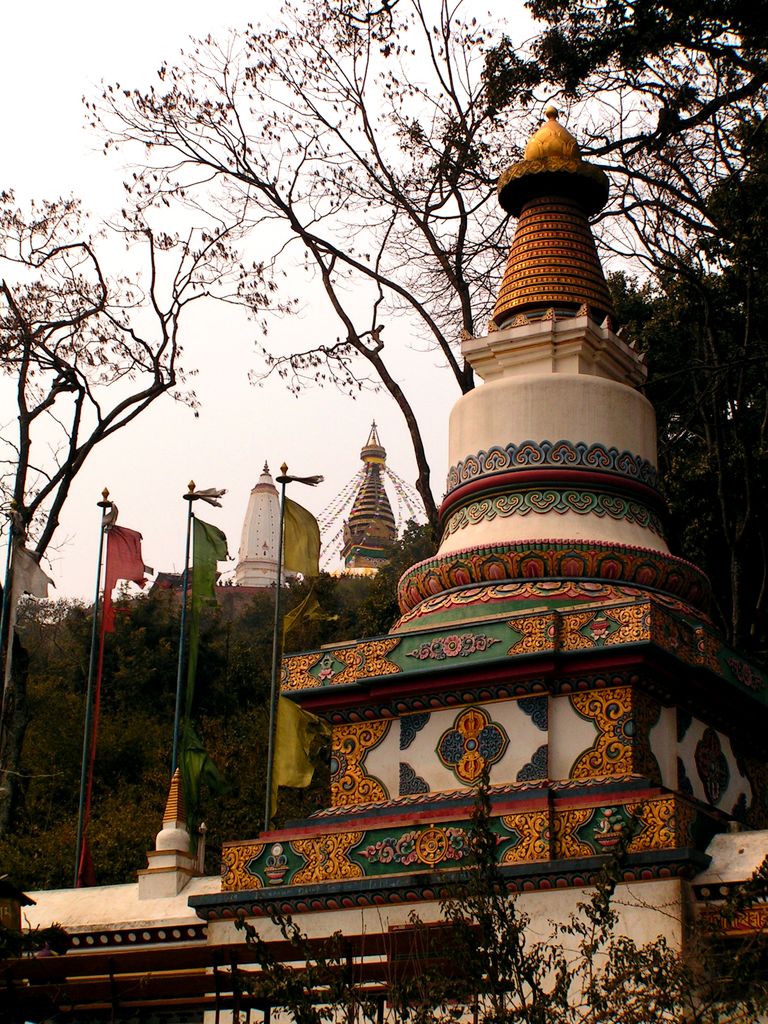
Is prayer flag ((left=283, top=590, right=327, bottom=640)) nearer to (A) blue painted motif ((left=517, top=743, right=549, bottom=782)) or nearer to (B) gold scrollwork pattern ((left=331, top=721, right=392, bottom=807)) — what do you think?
Result: (B) gold scrollwork pattern ((left=331, top=721, right=392, bottom=807))

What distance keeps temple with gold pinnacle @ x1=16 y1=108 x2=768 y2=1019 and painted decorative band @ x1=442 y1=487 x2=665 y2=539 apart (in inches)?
0.8

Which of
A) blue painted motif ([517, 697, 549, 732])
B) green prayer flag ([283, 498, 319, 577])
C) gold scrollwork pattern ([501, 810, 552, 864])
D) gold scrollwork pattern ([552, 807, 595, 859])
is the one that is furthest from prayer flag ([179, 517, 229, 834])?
gold scrollwork pattern ([552, 807, 595, 859])

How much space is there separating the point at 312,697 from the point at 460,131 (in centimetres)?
1143

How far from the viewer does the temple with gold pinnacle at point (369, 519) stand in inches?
3519

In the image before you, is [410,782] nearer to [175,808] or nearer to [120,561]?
[175,808]

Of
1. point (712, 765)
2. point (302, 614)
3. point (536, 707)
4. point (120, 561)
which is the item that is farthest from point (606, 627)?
point (120, 561)

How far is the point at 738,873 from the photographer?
33.1ft

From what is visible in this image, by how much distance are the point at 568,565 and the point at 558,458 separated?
116cm

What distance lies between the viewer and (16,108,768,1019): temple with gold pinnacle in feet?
34.4

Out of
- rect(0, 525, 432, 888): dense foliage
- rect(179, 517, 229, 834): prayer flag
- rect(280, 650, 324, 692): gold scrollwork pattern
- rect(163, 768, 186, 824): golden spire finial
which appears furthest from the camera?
rect(0, 525, 432, 888): dense foliage

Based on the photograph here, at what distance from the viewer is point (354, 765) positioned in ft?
40.0

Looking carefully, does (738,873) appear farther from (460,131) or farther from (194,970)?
(460,131)

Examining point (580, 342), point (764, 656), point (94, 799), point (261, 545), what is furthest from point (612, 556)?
point (261, 545)

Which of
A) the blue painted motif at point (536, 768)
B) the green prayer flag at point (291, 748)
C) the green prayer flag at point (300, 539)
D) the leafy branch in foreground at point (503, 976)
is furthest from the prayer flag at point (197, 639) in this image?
the leafy branch in foreground at point (503, 976)
